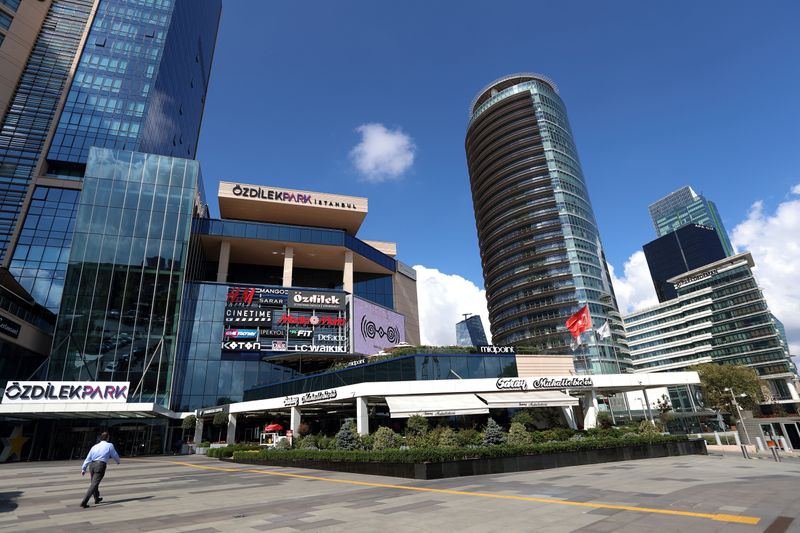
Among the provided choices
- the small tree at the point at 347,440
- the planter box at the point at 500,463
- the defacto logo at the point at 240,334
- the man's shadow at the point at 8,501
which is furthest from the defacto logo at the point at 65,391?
the small tree at the point at 347,440

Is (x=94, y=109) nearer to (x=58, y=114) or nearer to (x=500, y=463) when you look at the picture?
(x=58, y=114)

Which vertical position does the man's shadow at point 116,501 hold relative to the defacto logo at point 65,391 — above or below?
below

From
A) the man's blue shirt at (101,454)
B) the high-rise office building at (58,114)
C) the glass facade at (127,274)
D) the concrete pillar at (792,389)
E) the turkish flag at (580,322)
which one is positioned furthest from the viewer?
the concrete pillar at (792,389)

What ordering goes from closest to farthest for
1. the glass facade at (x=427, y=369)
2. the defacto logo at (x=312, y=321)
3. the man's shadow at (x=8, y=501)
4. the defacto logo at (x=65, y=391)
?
the man's shadow at (x=8, y=501) → the glass facade at (x=427, y=369) → the defacto logo at (x=65, y=391) → the defacto logo at (x=312, y=321)

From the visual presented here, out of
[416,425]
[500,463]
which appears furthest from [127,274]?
[500,463]

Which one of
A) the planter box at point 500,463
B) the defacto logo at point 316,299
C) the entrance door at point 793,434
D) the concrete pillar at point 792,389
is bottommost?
the entrance door at point 793,434

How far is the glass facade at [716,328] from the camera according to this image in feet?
330

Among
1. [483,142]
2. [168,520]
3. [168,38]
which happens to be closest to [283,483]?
[168,520]

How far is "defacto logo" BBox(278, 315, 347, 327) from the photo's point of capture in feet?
192

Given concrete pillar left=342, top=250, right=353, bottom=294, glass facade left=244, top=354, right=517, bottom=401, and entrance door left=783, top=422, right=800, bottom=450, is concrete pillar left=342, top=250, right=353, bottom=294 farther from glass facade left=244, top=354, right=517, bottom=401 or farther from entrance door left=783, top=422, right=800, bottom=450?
entrance door left=783, top=422, right=800, bottom=450

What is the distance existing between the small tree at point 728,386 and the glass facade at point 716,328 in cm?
3942

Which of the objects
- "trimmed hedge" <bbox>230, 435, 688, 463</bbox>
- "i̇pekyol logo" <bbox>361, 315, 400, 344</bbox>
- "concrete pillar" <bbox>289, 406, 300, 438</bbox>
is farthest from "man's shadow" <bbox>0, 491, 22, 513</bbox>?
"i̇pekyol logo" <bbox>361, 315, 400, 344</bbox>

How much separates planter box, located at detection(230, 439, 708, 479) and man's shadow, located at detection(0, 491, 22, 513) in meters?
13.4

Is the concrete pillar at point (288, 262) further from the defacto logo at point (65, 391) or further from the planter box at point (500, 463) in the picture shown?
the planter box at point (500, 463)
